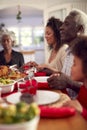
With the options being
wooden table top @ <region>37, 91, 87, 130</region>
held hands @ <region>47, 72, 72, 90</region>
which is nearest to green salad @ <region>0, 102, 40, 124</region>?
wooden table top @ <region>37, 91, 87, 130</region>

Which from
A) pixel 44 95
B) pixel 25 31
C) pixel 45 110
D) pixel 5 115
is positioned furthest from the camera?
pixel 25 31

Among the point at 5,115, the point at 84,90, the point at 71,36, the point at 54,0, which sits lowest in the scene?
the point at 84,90

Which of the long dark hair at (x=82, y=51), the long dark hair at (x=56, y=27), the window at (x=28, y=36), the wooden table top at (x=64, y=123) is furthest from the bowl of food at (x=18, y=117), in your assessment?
the window at (x=28, y=36)

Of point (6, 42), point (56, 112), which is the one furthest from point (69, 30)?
Answer: point (6, 42)

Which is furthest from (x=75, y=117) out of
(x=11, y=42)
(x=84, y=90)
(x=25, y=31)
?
(x=25, y=31)

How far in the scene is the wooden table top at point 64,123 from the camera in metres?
0.90

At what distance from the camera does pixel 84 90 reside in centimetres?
147

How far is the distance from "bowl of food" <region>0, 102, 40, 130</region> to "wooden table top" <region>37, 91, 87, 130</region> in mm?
206

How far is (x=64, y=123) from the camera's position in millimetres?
946

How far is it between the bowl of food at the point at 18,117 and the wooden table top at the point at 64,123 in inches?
8.1

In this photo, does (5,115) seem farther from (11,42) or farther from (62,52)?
(11,42)

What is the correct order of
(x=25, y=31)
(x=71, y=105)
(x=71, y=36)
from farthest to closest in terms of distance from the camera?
(x=25, y=31), (x=71, y=36), (x=71, y=105)

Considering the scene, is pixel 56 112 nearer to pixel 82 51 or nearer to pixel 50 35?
pixel 82 51

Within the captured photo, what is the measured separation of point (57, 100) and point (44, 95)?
0.12 metres
